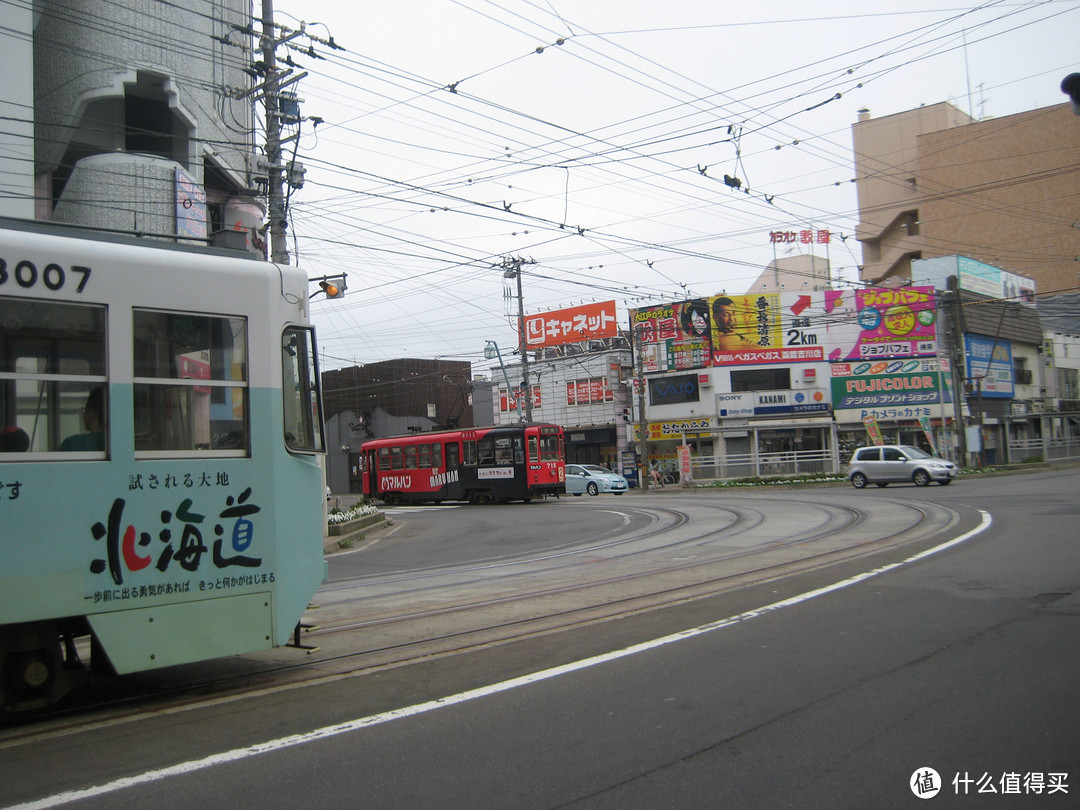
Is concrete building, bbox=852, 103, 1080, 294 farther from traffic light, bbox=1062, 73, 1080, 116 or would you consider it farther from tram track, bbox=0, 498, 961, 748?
traffic light, bbox=1062, 73, 1080, 116

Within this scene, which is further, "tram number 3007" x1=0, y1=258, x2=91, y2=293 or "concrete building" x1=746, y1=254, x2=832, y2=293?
"concrete building" x1=746, y1=254, x2=832, y2=293

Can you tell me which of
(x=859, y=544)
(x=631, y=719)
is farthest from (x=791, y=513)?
(x=631, y=719)

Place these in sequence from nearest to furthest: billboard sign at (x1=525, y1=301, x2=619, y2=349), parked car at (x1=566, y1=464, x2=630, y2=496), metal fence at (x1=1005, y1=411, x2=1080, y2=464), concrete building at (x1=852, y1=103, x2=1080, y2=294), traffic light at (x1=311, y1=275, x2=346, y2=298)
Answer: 1. traffic light at (x1=311, y1=275, x2=346, y2=298)
2. parked car at (x1=566, y1=464, x2=630, y2=496)
3. metal fence at (x1=1005, y1=411, x2=1080, y2=464)
4. billboard sign at (x1=525, y1=301, x2=619, y2=349)
5. concrete building at (x1=852, y1=103, x2=1080, y2=294)

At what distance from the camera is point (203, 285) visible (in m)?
6.25

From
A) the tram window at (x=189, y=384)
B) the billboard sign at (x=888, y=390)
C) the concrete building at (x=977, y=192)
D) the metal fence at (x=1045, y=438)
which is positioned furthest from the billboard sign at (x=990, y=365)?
the tram window at (x=189, y=384)

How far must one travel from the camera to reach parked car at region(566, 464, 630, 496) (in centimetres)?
4003

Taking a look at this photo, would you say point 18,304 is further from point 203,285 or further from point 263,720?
point 263,720

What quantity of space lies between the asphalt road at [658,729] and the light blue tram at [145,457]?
2.07 feet

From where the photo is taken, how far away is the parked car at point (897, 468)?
30906 mm

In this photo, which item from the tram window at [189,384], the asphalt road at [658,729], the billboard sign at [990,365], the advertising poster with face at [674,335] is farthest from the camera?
the advertising poster with face at [674,335]

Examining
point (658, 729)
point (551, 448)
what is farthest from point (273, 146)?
point (551, 448)

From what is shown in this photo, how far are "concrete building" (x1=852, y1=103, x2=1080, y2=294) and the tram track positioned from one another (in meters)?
45.1

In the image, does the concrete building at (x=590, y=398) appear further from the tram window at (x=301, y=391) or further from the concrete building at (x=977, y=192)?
the tram window at (x=301, y=391)

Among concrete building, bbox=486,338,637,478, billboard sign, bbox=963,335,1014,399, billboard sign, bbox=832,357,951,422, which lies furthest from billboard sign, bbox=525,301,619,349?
billboard sign, bbox=963,335,1014,399
